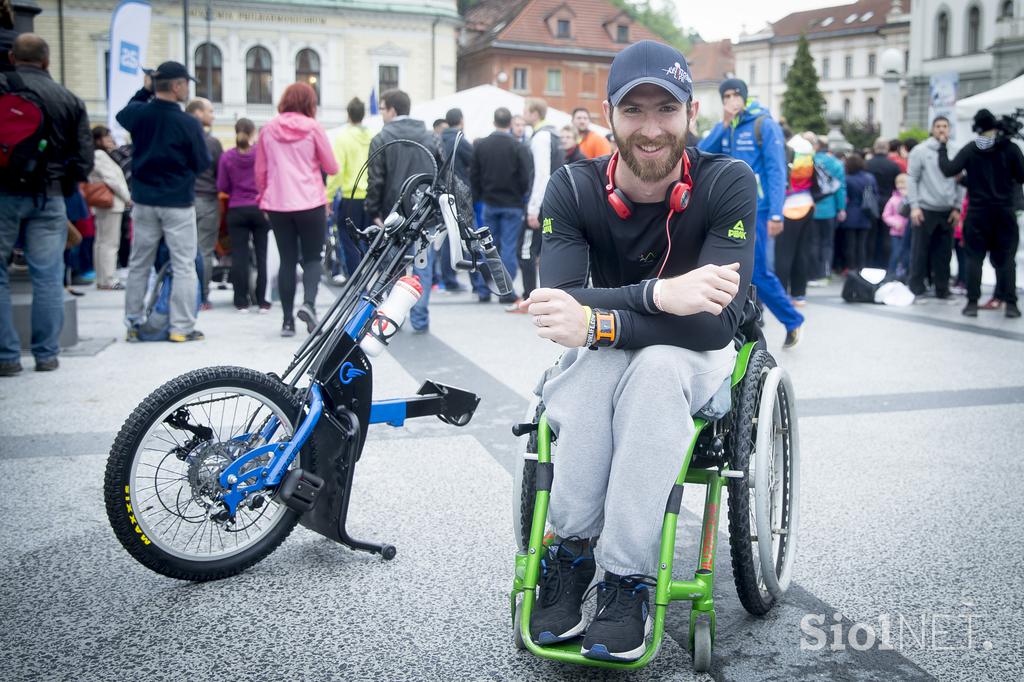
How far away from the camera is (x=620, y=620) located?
245cm

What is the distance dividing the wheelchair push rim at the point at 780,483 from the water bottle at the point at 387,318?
3.95ft

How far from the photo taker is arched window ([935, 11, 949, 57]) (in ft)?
176

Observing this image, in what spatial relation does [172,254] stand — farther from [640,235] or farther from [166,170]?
[640,235]

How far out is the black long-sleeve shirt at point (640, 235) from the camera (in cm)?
276

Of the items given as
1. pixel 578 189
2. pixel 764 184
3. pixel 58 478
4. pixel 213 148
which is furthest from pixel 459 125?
pixel 578 189

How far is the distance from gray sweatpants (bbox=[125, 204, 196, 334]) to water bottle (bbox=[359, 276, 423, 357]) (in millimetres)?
4802

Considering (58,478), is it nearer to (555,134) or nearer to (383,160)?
(383,160)

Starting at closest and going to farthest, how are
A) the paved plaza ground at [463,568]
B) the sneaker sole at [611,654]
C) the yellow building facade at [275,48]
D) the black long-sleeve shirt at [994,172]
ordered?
the sneaker sole at [611,654] < the paved plaza ground at [463,568] < the black long-sleeve shirt at [994,172] < the yellow building facade at [275,48]

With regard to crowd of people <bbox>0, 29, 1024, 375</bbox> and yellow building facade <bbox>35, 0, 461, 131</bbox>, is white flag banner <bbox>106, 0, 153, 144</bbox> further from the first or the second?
yellow building facade <bbox>35, 0, 461, 131</bbox>

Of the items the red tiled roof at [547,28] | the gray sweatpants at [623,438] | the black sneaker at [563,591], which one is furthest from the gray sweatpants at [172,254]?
the red tiled roof at [547,28]

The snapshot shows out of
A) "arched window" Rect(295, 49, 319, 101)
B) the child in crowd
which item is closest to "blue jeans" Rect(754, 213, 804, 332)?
the child in crowd

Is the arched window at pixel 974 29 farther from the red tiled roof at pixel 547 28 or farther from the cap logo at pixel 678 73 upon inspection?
the cap logo at pixel 678 73

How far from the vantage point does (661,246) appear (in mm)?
2881

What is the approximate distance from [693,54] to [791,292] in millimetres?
99363
